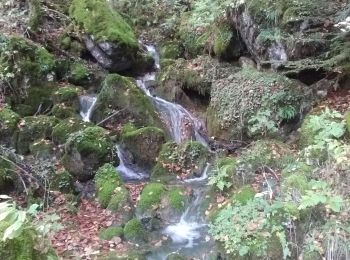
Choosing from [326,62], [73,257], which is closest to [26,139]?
[73,257]

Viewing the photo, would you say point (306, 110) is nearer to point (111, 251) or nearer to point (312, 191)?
point (312, 191)

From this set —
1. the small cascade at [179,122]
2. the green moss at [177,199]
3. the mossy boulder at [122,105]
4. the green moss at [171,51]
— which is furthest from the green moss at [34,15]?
the green moss at [177,199]

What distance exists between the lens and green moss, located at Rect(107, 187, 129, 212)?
7380mm

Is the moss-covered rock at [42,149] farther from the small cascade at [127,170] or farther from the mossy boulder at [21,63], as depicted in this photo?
the mossy boulder at [21,63]

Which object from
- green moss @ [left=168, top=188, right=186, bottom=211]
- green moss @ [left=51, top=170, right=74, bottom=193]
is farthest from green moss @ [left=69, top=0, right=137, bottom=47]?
green moss @ [left=168, top=188, right=186, bottom=211]

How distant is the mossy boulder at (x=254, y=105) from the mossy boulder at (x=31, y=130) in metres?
3.87

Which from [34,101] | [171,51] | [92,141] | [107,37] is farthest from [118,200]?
[171,51]

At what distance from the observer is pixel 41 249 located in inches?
137

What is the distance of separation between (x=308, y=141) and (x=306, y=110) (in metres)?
1.55

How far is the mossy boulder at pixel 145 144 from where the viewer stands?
9203mm

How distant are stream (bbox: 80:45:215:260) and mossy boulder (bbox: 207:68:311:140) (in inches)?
32.3

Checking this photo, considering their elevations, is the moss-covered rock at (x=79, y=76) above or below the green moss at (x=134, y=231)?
above

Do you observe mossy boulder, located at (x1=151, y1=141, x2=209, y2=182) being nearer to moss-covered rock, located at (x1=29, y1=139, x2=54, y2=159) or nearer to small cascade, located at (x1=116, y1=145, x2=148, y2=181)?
small cascade, located at (x1=116, y1=145, x2=148, y2=181)

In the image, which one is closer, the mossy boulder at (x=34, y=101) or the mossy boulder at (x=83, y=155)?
the mossy boulder at (x=83, y=155)
